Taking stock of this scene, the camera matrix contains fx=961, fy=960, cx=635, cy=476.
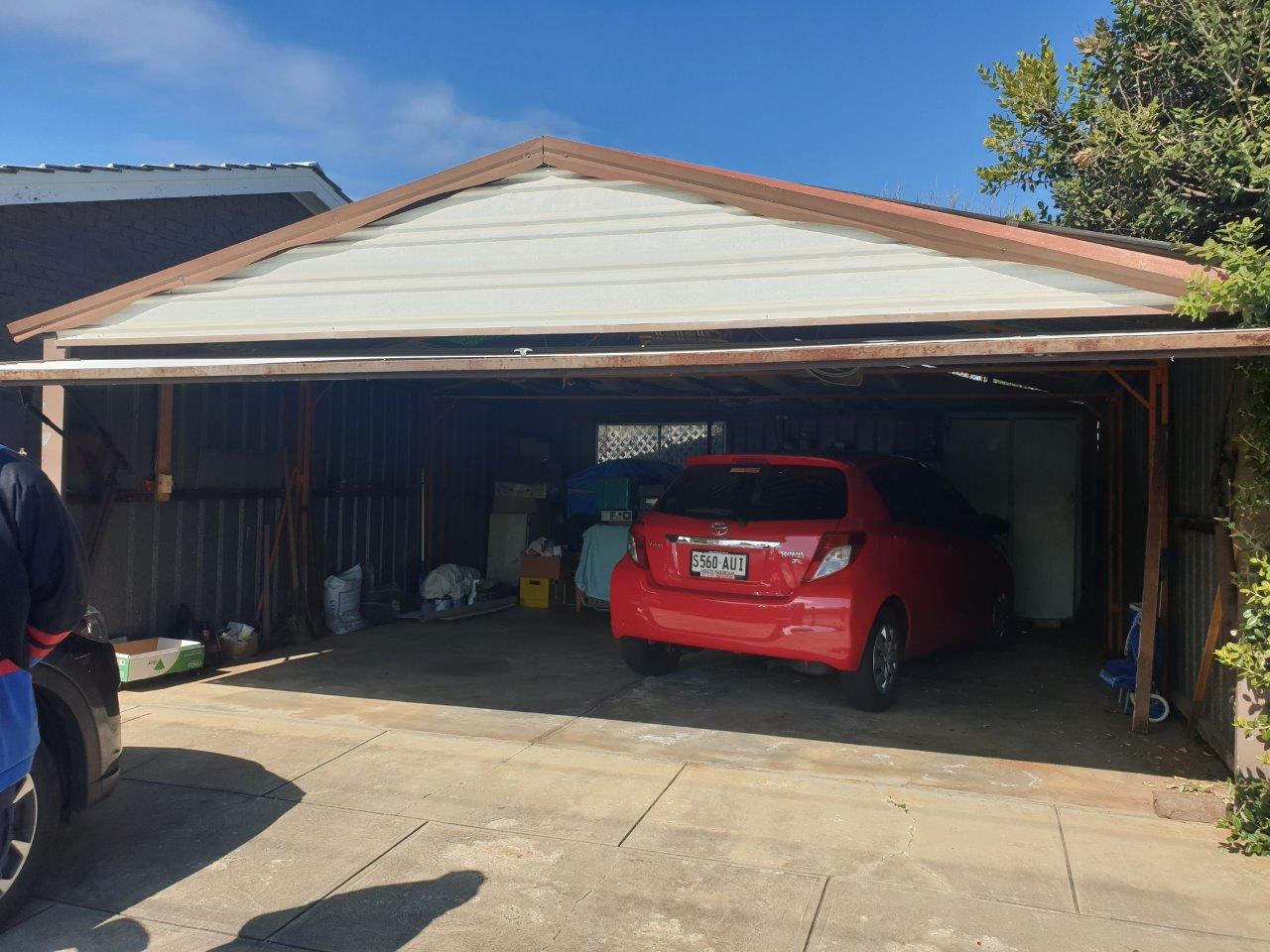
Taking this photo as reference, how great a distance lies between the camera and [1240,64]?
779 centimetres

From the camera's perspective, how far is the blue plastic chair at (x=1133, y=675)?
577 centimetres

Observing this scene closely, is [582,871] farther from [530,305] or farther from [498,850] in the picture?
[530,305]

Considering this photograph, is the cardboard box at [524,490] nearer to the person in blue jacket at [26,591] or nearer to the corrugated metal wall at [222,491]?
the corrugated metal wall at [222,491]

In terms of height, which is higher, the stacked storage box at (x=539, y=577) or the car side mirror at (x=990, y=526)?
the car side mirror at (x=990, y=526)

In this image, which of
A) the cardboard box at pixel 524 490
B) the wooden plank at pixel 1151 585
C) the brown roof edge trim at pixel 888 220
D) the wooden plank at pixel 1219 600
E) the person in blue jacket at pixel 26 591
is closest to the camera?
the person in blue jacket at pixel 26 591

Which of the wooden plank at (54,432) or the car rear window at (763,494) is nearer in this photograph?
the car rear window at (763,494)

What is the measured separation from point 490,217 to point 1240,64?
21.1ft

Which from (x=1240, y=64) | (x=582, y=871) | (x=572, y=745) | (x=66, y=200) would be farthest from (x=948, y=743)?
(x=66, y=200)

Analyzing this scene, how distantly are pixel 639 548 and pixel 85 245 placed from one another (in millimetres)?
5921

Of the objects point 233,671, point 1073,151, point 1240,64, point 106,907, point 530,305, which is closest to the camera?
point 106,907

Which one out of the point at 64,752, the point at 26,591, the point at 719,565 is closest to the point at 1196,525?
the point at 719,565

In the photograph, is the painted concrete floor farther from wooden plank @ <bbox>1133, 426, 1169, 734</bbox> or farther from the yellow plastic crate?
the yellow plastic crate

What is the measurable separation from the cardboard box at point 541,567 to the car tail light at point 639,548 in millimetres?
4152

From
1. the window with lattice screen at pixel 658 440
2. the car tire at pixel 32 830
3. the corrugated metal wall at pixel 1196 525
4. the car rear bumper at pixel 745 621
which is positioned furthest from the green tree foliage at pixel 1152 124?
the car tire at pixel 32 830
